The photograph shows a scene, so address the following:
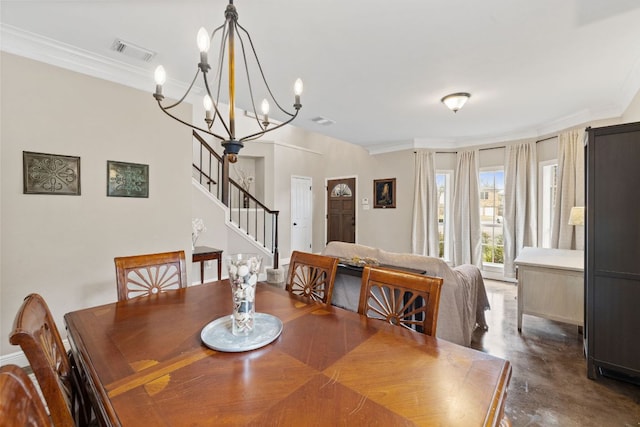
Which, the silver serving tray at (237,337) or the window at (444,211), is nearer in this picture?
the silver serving tray at (237,337)

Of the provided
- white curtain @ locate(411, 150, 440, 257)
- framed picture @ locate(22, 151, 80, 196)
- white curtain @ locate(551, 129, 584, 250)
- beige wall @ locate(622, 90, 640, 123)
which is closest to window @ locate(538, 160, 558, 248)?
white curtain @ locate(551, 129, 584, 250)

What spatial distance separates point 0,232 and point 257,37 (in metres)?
2.41

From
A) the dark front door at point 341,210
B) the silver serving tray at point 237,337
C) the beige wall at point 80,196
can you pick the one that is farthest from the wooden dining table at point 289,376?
the dark front door at point 341,210

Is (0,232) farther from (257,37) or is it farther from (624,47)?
(624,47)

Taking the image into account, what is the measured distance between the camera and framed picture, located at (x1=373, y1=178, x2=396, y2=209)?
5.88m

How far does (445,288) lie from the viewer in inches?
93.6

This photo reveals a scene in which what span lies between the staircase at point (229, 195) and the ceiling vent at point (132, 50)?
7.74 feet

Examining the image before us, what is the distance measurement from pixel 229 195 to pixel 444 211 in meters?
4.06

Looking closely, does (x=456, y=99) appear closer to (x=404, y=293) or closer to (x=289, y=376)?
(x=404, y=293)

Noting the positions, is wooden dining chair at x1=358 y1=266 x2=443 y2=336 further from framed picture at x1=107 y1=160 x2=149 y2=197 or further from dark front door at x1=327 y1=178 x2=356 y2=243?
dark front door at x1=327 y1=178 x2=356 y2=243

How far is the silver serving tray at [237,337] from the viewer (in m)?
1.16

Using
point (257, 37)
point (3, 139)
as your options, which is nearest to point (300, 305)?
point (257, 37)

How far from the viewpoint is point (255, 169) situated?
6719mm

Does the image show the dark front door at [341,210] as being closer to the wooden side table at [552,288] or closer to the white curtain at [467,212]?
the white curtain at [467,212]
